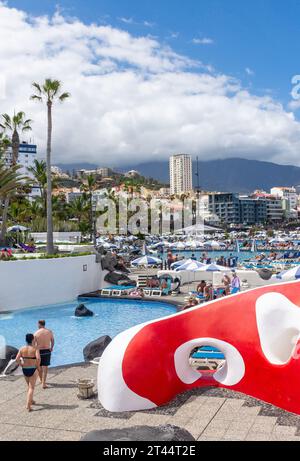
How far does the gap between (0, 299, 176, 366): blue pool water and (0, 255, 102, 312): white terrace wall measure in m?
0.51

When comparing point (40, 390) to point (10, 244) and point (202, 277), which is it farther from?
point (10, 244)

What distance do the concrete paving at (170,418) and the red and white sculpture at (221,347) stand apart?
0.21 meters

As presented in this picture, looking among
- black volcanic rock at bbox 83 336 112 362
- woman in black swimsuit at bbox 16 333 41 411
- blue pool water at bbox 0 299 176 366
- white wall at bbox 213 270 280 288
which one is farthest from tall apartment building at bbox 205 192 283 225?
woman in black swimsuit at bbox 16 333 41 411

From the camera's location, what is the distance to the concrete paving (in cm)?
666

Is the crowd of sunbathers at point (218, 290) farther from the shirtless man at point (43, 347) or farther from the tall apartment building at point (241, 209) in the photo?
the tall apartment building at point (241, 209)

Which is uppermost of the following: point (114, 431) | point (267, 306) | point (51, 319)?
point (267, 306)

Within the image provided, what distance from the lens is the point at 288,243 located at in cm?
6038

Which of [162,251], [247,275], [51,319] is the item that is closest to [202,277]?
[247,275]

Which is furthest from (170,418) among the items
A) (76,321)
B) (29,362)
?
(76,321)

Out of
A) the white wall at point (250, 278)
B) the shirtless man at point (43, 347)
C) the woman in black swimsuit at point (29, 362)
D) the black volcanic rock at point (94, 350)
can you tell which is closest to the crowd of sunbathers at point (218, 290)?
the white wall at point (250, 278)

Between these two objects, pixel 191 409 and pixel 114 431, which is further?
pixel 191 409

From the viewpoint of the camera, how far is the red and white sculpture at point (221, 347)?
24.7 ft

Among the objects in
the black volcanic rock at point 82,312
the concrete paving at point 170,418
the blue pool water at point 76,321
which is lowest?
the blue pool water at point 76,321
